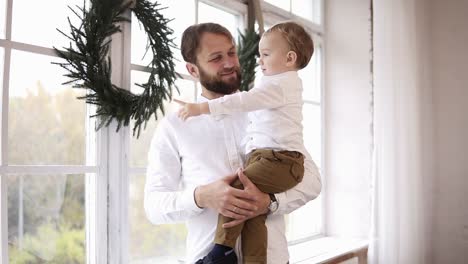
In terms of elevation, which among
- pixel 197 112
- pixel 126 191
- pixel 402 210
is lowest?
pixel 402 210

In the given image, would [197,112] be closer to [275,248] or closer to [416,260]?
[275,248]

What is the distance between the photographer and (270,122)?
159 cm

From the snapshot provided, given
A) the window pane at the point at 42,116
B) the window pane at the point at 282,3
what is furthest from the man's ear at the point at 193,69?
the window pane at the point at 282,3

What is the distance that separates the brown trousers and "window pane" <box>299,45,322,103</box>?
76.5 inches

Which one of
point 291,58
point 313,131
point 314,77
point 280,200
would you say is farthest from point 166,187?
point 314,77

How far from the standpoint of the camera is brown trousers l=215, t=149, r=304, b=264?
1.49 meters

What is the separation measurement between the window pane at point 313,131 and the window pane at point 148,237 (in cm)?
133

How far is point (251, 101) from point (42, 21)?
746mm

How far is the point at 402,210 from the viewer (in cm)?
295

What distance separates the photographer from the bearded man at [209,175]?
150 centimetres

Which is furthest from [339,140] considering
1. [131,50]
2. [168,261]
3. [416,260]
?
[131,50]

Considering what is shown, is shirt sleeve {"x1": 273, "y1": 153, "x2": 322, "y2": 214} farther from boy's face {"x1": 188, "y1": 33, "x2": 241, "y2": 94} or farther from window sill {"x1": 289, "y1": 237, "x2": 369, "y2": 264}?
window sill {"x1": 289, "y1": 237, "x2": 369, "y2": 264}

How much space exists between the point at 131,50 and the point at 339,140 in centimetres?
187

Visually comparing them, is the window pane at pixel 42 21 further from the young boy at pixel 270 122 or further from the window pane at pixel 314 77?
the window pane at pixel 314 77
